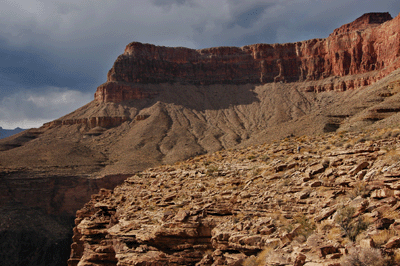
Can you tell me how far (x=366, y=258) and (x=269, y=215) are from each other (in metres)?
4.94

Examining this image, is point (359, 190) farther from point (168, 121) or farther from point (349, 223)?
point (168, 121)

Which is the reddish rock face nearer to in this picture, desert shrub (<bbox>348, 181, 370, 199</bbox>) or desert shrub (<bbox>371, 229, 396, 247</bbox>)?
desert shrub (<bbox>348, 181, 370, 199</bbox>)

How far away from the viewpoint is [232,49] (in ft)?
453

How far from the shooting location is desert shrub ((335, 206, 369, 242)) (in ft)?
33.0

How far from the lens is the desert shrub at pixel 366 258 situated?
337 inches

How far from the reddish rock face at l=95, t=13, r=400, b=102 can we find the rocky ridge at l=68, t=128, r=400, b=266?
327ft

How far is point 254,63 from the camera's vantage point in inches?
5261

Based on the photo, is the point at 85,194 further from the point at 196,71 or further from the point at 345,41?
the point at 345,41

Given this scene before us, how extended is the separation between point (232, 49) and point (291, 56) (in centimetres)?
2229

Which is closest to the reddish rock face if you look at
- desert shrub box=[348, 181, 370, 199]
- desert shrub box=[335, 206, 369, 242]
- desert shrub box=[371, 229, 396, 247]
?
desert shrub box=[348, 181, 370, 199]

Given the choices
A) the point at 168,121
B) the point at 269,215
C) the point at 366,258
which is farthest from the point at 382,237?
the point at 168,121

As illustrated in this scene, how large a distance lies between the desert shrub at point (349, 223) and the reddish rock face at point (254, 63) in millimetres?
Answer: 104026

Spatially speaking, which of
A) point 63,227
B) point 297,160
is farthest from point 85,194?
point 297,160

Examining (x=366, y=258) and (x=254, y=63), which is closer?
(x=366, y=258)
